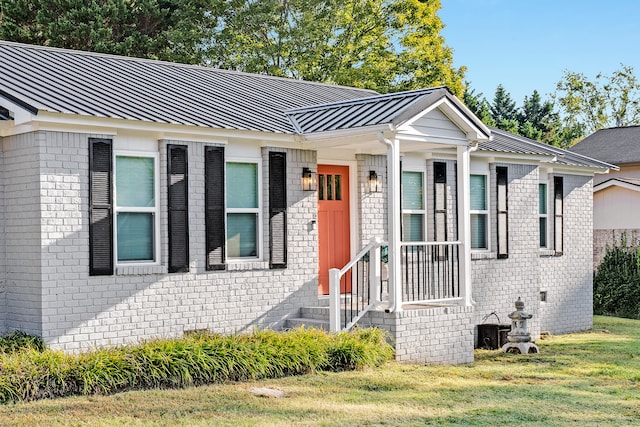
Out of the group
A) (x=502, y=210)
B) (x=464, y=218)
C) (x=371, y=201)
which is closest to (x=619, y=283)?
(x=502, y=210)

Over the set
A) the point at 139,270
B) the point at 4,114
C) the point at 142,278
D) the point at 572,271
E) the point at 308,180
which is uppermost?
the point at 4,114

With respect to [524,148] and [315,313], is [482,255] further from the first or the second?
[315,313]

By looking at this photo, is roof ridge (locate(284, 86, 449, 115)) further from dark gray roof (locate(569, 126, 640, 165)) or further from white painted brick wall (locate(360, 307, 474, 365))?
dark gray roof (locate(569, 126, 640, 165))

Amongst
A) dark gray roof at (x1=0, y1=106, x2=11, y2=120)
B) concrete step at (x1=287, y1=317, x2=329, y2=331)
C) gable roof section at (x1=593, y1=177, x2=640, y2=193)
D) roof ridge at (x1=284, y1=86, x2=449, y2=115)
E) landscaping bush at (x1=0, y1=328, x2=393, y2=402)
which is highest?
roof ridge at (x1=284, y1=86, x2=449, y2=115)

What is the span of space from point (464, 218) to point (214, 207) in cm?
375

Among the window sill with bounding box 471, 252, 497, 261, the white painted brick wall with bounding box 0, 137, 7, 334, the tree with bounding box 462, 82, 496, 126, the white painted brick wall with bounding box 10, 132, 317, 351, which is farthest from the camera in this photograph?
the tree with bounding box 462, 82, 496, 126

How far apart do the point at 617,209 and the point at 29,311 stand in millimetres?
17958

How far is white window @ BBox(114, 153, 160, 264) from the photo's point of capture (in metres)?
11.6

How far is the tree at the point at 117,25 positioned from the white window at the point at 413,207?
1472cm

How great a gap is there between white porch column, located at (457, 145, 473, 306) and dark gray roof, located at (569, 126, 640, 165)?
62.5 feet

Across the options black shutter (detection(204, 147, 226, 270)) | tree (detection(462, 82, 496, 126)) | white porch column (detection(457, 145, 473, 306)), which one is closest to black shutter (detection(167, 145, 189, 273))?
black shutter (detection(204, 147, 226, 270))

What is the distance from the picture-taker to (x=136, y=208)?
1168cm

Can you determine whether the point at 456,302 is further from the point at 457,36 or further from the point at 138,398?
the point at 457,36

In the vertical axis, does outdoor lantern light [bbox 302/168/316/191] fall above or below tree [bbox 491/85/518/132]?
below
